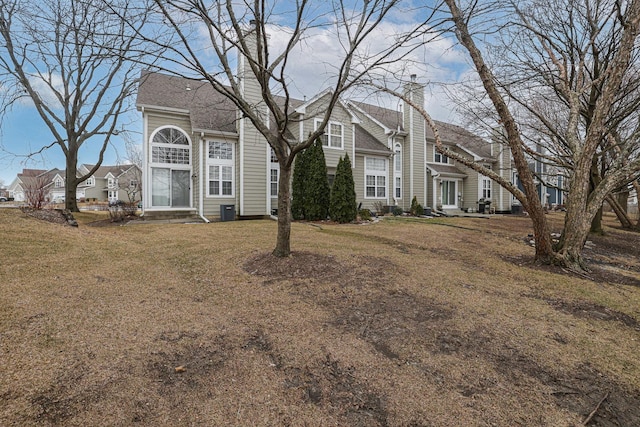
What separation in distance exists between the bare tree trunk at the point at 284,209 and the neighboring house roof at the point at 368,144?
11561 mm

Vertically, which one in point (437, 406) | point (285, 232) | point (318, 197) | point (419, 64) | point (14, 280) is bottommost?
point (437, 406)

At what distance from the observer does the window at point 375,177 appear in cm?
1714

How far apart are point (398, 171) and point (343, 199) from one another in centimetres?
778

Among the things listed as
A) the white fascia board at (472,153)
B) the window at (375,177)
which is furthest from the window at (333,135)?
the white fascia board at (472,153)

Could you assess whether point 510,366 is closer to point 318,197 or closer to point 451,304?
point 451,304

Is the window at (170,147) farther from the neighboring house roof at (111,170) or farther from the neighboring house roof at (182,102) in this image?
the neighboring house roof at (111,170)

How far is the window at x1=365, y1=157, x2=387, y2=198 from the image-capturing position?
1714cm

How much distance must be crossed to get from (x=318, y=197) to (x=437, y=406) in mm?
10847

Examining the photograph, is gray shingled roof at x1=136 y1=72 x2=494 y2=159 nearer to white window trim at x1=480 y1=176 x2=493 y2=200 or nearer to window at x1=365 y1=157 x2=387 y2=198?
window at x1=365 y1=157 x2=387 y2=198

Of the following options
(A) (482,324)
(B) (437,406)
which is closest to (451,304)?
(A) (482,324)

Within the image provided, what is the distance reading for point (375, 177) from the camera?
57.3 ft

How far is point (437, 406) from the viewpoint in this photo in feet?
7.16

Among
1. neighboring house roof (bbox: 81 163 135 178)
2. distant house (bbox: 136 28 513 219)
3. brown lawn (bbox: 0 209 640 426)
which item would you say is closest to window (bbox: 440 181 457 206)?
distant house (bbox: 136 28 513 219)

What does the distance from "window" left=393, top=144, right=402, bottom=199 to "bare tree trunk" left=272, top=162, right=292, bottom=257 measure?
13915mm
